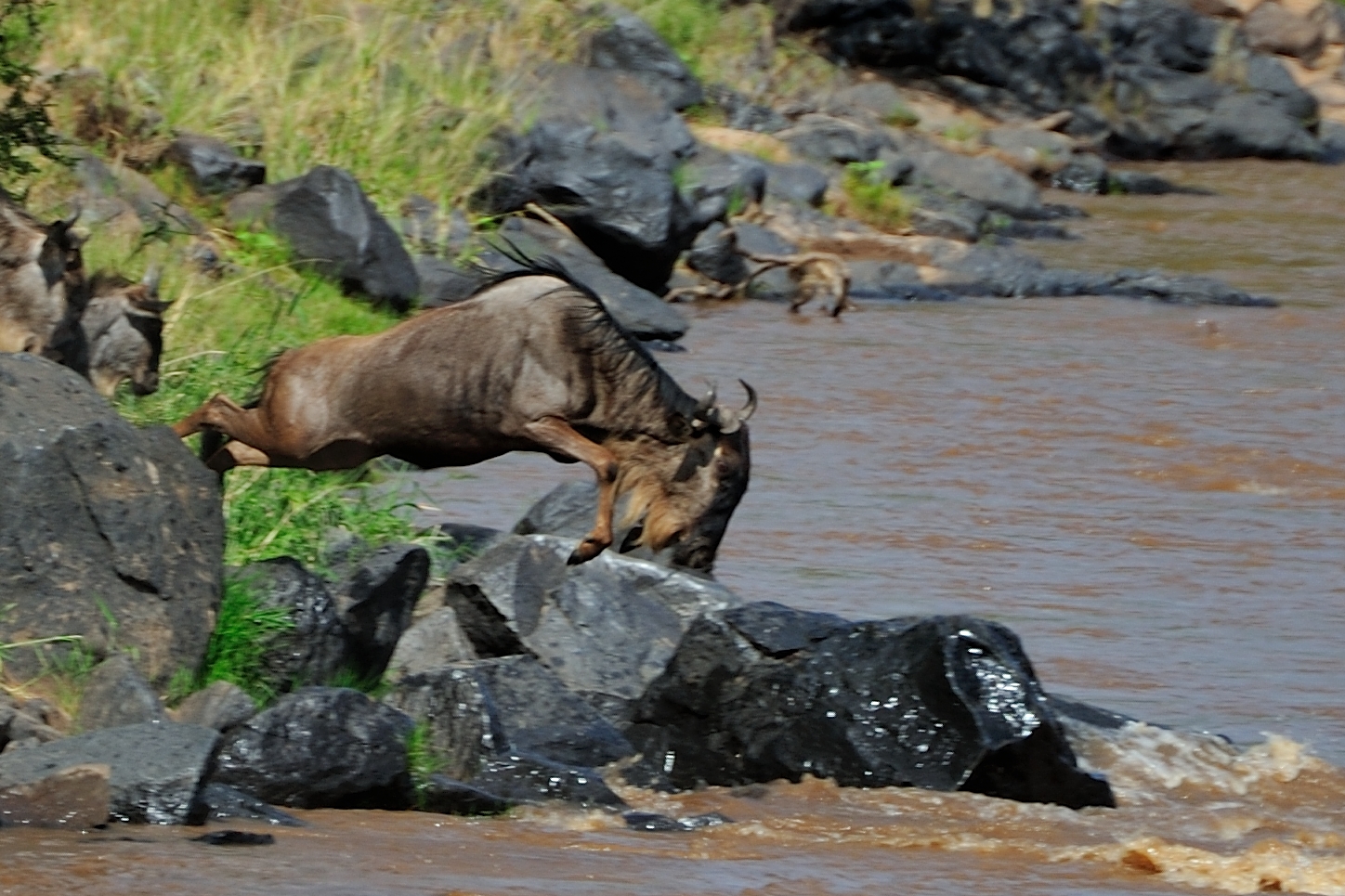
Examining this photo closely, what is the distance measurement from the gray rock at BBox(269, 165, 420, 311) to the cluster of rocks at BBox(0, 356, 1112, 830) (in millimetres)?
4947

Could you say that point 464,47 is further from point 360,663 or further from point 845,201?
point 360,663

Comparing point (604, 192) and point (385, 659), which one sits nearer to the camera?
point (385, 659)

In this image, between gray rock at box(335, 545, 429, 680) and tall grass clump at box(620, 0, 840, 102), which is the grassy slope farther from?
tall grass clump at box(620, 0, 840, 102)

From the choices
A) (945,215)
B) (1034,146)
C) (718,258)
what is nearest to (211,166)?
(718,258)

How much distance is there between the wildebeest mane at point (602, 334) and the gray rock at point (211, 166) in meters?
5.94

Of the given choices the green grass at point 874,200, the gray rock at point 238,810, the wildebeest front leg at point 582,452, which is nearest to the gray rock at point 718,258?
the green grass at point 874,200

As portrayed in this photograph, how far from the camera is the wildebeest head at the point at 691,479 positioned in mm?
7516

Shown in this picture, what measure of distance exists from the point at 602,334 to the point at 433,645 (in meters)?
1.18

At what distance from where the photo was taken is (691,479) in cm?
759

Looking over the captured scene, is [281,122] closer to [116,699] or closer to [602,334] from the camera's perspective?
[602,334]

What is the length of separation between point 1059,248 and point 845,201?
2.12 meters

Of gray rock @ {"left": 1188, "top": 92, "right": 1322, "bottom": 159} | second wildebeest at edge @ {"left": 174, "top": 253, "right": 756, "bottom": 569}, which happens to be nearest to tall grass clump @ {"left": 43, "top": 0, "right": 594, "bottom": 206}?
second wildebeest at edge @ {"left": 174, "top": 253, "right": 756, "bottom": 569}

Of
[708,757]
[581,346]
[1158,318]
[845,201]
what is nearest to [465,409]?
[581,346]

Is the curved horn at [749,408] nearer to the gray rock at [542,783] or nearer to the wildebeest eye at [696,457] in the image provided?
the wildebeest eye at [696,457]
